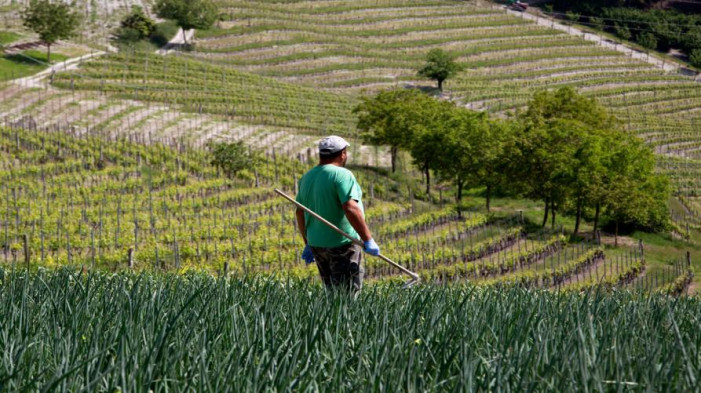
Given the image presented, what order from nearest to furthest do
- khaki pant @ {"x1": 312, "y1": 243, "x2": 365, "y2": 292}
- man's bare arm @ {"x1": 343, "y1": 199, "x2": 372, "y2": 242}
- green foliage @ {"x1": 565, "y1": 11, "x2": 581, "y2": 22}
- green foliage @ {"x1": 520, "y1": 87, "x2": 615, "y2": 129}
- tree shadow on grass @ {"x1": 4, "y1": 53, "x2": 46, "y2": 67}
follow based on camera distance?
1. man's bare arm @ {"x1": 343, "y1": 199, "x2": 372, "y2": 242}
2. khaki pant @ {"x1": 312, "y1": 243, "x2": 365, "y2": 292}
3. green foliage @ {"x1": 520, "y1": 87, "x2": 615, "y2": 129}
4. tree shadow on grass @ {"x1": 4, "y1": 53, "x2": 46, "y2": 67}
5. green foliage @ {"x1": 565, "y1": 11, "x2": 581, "y2": 22}

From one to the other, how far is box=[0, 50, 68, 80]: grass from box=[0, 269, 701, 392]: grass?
51472mm

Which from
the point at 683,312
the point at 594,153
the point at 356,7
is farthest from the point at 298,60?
the point at 683,312

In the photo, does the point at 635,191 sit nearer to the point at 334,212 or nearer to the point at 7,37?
the point at 334,212

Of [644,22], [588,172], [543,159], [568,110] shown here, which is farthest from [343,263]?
[644,22]

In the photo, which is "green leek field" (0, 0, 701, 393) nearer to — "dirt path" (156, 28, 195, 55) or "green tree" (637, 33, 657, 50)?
"dirt path" (156, 28, 195, 55)

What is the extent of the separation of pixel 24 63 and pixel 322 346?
57230mm

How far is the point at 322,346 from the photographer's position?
3.61 metres

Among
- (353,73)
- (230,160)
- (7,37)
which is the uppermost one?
(7,37)

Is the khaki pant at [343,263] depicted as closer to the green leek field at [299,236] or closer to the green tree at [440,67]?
the green leek field at [299,236]

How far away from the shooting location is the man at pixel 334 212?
6.53 m

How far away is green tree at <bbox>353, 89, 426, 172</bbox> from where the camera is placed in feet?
146

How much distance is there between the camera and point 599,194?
113 ft

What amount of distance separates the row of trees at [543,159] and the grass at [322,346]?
3104 centimetres

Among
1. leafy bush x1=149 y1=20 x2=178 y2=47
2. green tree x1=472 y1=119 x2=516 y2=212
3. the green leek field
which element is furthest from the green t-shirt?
leafy bush x1=149 y1=20 x2=178 y2=47
